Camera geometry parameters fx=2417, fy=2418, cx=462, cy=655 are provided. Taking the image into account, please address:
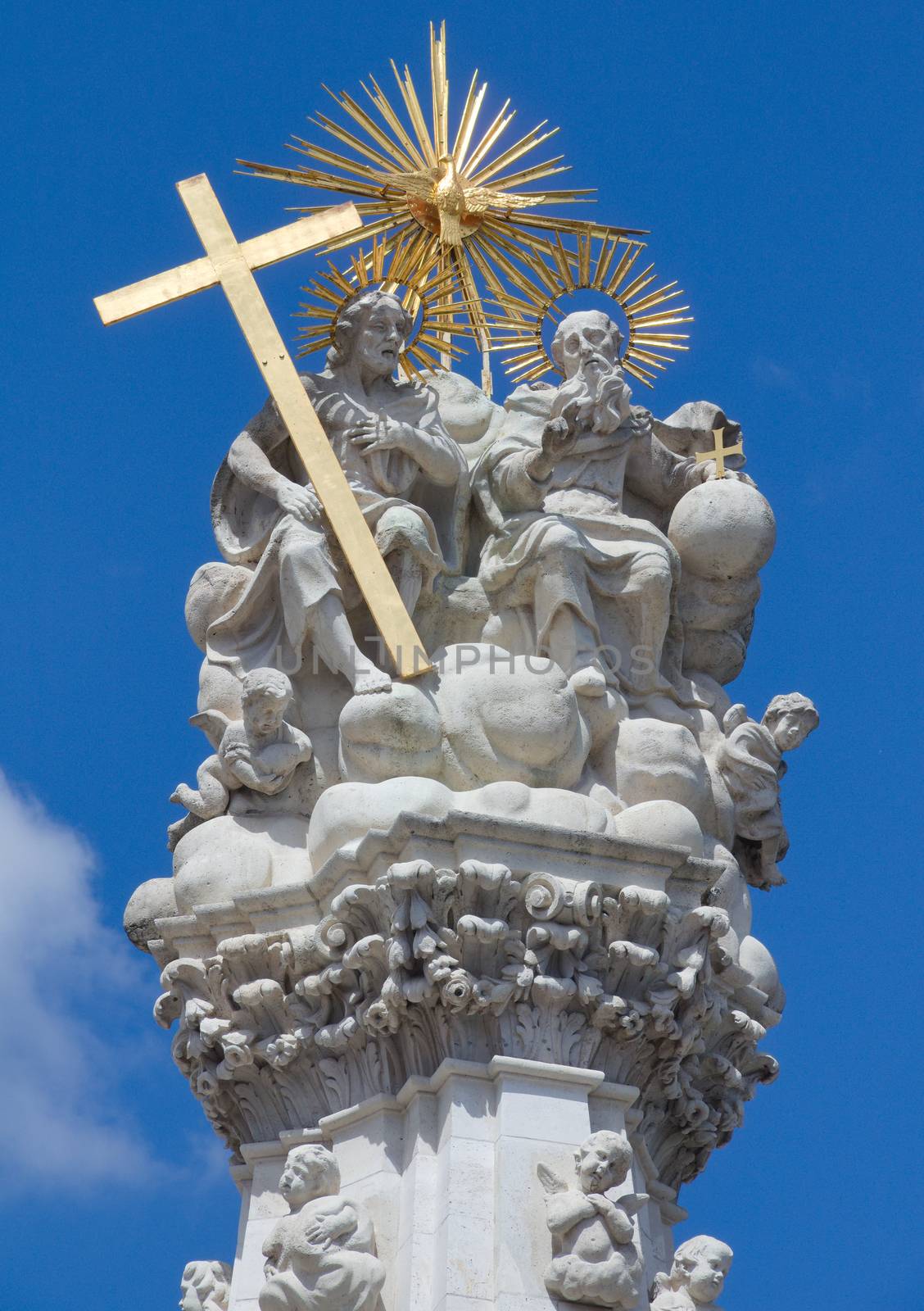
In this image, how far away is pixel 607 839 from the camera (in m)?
10.8

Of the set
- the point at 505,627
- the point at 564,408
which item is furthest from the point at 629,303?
the point at 505,627

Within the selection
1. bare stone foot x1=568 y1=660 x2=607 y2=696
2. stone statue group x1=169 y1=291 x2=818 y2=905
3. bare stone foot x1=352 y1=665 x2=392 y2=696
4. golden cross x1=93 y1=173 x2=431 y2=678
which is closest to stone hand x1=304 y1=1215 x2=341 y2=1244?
stone statue group x1=169 y1=291 x2=818 y2=905

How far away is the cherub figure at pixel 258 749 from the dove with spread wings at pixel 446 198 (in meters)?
3.57

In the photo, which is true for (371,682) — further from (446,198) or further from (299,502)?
(446,198)

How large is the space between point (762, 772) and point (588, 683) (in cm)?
118

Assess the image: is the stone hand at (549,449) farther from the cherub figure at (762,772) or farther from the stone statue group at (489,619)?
the cherub figure at (762,772)

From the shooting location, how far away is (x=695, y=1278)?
1057 cm

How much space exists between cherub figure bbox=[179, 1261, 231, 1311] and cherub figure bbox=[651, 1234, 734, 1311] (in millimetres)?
2028

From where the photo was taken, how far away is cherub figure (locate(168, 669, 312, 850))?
38.3ft

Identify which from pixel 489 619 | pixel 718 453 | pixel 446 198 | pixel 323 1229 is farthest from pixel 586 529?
pixel 323 1229

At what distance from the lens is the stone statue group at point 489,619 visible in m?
11.5

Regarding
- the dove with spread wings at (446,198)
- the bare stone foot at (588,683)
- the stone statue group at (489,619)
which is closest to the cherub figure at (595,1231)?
the stone statue group at (489,619)

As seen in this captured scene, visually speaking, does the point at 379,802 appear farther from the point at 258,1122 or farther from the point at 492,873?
the point at 258,1122

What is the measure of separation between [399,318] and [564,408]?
100 centimetres
